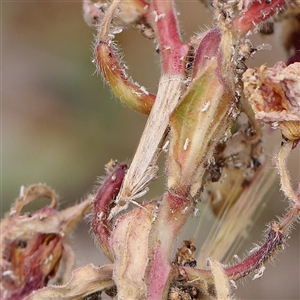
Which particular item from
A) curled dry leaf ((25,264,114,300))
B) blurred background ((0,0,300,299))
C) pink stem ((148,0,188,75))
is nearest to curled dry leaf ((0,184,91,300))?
curled dry leaf ((25,264,114,300))

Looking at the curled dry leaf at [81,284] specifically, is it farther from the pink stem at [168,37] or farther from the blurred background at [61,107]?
the blurred background at [61,107]

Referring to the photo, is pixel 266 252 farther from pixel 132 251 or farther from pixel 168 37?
pixel 168 37

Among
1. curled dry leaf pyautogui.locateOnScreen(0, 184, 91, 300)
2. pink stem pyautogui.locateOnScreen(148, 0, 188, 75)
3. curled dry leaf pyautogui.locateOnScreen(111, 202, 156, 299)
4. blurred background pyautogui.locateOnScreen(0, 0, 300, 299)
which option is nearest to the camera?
curled dry leaf pyautogui.locateOnScreen(111, 202, 156, 299)

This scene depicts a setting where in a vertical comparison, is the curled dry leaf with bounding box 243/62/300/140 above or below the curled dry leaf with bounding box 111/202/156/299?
above

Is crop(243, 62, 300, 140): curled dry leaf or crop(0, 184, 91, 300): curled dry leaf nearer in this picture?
crop(243, 62, 300, 140): curled dry leaf

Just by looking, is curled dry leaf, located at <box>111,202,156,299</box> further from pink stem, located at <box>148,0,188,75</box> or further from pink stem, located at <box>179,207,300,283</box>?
pink stem, located at <box>148,0,188,75</box>

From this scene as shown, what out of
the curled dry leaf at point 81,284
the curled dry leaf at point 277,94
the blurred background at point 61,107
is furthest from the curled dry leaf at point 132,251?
the blurred background at point 61,107

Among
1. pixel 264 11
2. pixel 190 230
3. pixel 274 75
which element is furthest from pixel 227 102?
pixel 190 230
